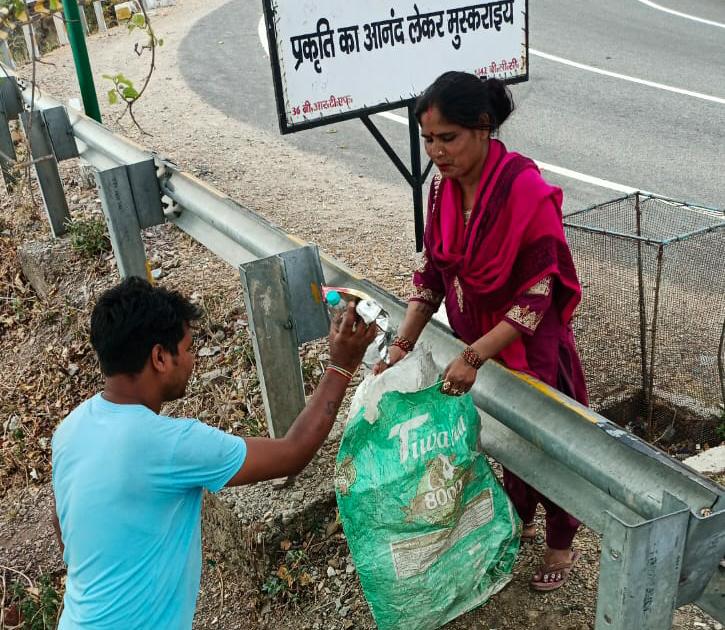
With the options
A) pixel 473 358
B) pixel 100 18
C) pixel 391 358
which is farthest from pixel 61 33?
pixel 473 358

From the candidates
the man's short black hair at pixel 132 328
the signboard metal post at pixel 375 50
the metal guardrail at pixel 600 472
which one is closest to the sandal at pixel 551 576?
the metal guardrail at pixel 600 472

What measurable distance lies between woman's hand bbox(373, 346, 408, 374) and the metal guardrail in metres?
0.10

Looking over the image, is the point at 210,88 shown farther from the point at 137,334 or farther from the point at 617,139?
the point at 137,334

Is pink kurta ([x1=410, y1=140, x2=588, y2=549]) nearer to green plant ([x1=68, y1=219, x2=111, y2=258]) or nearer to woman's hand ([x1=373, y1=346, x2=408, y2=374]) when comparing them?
woman's hand ([x1=373, y1=346, x2=408, y2=374])

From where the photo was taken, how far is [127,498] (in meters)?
2.05

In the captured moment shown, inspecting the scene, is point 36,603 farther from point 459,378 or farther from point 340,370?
point 459,378

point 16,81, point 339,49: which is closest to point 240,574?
point 339,49

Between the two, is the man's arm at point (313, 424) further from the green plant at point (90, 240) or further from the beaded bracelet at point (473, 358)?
the green plant at point (90, 240)

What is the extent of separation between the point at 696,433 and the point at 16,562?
3289 millimetres

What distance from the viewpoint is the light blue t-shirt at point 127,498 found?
2047 millimetres

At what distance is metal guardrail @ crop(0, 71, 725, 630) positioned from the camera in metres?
1.56

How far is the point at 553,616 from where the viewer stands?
101 inches

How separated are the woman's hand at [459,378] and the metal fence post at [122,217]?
2044 millimetres

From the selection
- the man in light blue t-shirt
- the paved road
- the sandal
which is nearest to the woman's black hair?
the man in light blue t-shirt
